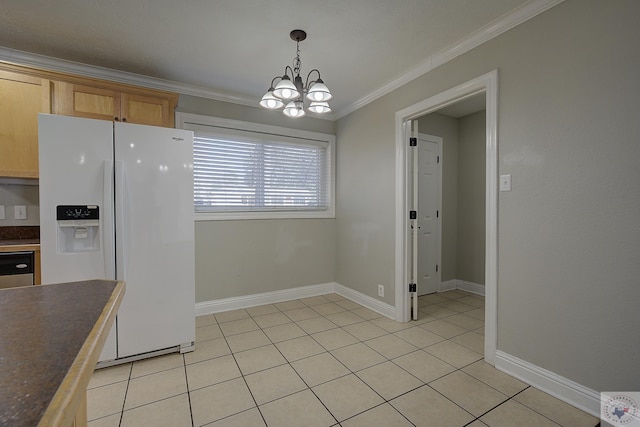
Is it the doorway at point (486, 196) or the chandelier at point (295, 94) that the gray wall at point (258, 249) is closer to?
the doorway at point (486, 196)

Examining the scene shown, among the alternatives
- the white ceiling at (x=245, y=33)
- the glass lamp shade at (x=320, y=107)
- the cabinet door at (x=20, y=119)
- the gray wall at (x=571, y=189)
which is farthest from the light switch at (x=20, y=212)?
the gray wall at (x=571, y=189)

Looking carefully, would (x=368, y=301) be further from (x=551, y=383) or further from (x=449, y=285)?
(x=551, y=383)

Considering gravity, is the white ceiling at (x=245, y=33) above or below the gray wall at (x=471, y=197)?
above

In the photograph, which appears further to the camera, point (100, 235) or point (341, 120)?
point (341, 120)

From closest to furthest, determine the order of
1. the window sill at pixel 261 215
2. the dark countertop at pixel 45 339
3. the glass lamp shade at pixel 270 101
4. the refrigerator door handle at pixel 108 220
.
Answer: the dark countertop at pixel 45 339 < the glass lamp shade at pixel 270 101 < the refrigerator door handle at pixel 108 220 < the window sill at pixel 261 215

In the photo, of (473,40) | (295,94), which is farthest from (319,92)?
(473,40)

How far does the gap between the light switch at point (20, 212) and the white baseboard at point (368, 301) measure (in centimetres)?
332

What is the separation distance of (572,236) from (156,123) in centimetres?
322

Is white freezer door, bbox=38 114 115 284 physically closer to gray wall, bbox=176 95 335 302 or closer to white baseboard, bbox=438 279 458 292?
gray wall, bbox=176 95 335 302

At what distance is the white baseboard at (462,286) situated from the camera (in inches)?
157

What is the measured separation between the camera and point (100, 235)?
212cm

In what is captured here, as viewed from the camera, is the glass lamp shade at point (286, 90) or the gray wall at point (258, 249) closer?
the glass lamp shade at point (286, 90)

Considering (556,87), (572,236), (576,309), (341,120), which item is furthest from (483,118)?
(576,309)

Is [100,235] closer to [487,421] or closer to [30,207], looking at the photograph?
[30,207]
